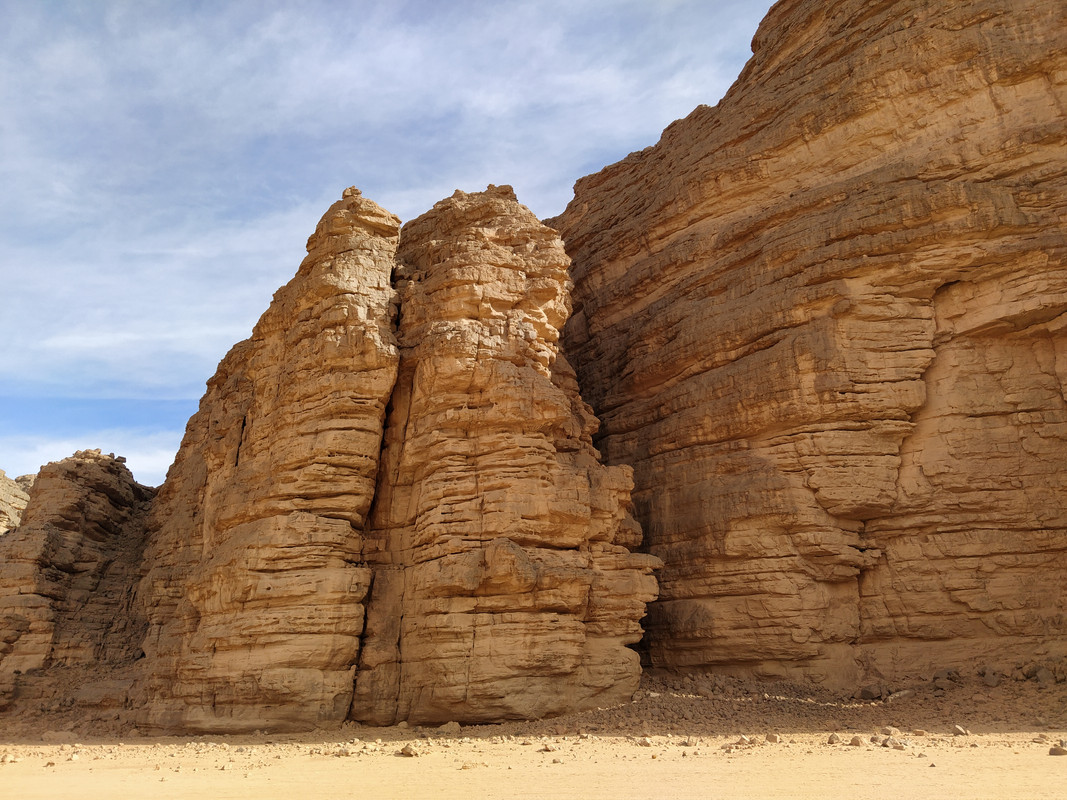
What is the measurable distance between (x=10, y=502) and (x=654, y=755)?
30.4m

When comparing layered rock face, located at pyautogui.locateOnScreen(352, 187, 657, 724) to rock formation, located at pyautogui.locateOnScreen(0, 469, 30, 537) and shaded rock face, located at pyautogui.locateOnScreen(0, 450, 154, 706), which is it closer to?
shaded rock face, located at pyautogui.locateOnScreen(0, 450, 154, 706)

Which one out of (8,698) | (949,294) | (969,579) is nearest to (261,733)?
(8,698)

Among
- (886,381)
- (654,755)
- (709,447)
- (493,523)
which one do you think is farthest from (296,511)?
(886,381)

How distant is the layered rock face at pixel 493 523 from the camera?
14.9 m

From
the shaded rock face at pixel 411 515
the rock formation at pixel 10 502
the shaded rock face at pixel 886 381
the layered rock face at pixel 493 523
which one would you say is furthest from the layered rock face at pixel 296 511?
the rock formation at pixel 10 502

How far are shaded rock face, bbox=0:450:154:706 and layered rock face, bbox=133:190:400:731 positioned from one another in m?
2.65

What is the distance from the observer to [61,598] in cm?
2280

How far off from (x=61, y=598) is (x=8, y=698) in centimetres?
325

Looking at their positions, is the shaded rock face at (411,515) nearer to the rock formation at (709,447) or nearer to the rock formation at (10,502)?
the rock formation at (709,447)

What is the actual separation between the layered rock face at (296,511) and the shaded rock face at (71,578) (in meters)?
2.65

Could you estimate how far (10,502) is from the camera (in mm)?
31578

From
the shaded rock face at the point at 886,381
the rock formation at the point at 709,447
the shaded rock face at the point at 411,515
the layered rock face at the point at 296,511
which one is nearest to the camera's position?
the shaded rock face at the point at 411,515

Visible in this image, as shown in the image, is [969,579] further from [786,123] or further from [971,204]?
[786,123]

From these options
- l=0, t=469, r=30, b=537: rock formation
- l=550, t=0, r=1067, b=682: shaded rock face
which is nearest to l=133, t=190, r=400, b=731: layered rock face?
l=550, t=0, r=1067, b=682: shaded rock face
